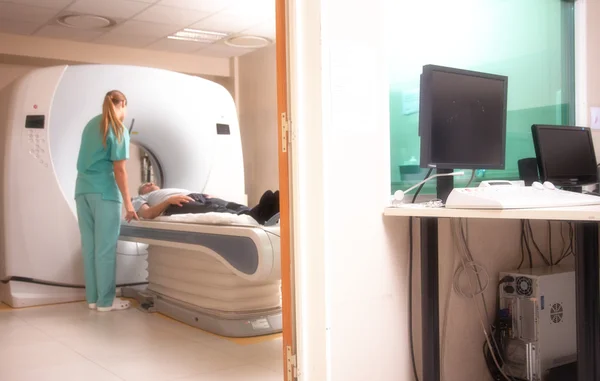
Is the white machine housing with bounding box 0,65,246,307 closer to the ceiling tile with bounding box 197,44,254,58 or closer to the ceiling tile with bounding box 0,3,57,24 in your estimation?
the ceiling tile with bounding box 0,3,57,24

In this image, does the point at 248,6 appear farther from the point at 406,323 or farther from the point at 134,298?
the point at 406,323

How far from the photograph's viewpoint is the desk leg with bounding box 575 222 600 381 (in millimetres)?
1481

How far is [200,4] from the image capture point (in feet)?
16.3

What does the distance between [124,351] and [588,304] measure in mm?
2024

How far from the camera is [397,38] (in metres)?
1.98

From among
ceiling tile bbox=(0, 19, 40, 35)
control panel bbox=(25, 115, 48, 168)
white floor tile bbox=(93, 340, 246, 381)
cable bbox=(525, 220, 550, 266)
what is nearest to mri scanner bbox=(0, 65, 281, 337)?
control panel bbox=(25, 115, 48, 168)

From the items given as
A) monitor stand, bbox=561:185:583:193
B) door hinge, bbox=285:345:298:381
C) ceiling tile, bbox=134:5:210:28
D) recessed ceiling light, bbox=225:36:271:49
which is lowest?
door hinge, bbox=285:345:298:381

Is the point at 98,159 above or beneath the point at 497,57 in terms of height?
beneath

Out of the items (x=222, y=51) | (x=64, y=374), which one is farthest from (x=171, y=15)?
(x=64, y=374)

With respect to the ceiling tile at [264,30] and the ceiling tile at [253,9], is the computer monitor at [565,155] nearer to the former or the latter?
the ceiling tile at [253,9]

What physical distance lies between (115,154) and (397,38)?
2.18 meters

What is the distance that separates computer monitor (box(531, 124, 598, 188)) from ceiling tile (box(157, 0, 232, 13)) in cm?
336

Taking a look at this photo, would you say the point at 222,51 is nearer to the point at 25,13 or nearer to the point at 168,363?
the point at 25,13

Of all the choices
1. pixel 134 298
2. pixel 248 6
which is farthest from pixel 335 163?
pixel 248 6
